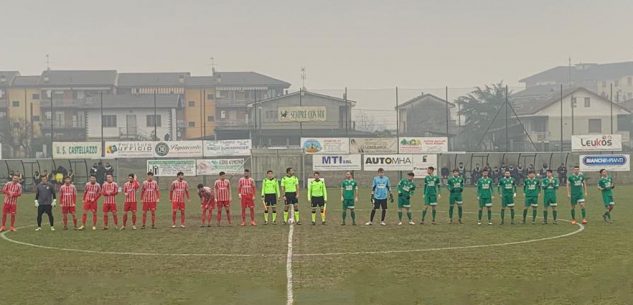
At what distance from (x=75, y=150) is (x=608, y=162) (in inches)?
1539

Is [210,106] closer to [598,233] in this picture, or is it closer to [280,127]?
[280,127]

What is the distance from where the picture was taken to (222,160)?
60.0 metres

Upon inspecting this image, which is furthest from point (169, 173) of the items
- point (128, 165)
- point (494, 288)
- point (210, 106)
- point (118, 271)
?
point (494, 288)

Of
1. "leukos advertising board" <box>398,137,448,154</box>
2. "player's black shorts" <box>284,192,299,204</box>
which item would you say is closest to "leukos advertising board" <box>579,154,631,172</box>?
"leukos advertising board" <box>398,137,448,154</box>

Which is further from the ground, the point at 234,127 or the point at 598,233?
the point at 234,127

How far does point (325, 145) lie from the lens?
61406 millimetres

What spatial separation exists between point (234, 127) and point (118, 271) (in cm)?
5325

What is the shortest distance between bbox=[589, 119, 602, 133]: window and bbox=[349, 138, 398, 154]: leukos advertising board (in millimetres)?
20684

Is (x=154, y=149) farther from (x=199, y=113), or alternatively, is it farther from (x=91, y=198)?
(x=91, y=198)

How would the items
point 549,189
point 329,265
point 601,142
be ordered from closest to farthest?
1. point 329,265
2. point 549,189
3. point 601,142

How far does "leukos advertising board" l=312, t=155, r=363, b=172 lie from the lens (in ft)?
198

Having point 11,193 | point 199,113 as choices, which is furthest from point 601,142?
point 11,193

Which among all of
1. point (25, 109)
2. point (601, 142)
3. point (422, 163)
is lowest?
point (422, 163)

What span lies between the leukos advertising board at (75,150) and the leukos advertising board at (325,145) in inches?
605
